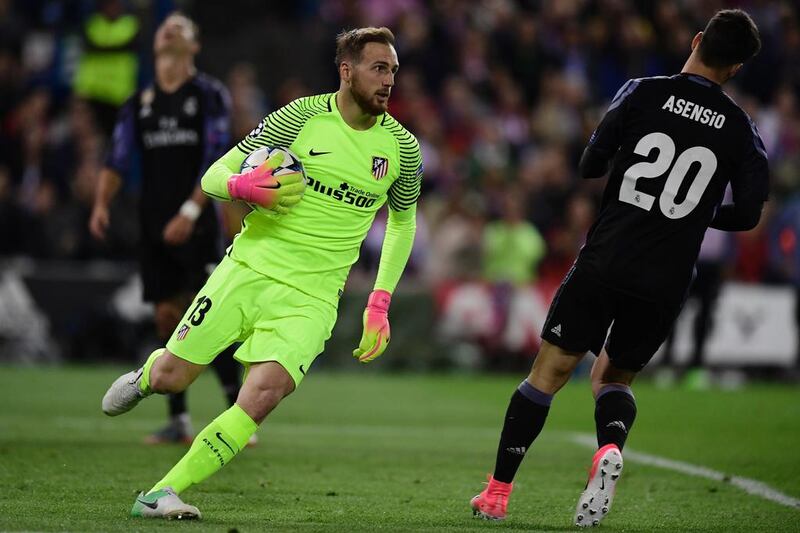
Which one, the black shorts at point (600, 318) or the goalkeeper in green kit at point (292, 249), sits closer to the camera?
the goalkeeper in green kit at point (292, 249)

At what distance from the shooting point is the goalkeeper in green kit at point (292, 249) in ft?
20.4

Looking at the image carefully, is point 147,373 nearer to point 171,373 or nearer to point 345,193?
point 171,373

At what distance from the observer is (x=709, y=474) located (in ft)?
28.6

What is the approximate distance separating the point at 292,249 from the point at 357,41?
3.41 ft

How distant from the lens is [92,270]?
57.3ft

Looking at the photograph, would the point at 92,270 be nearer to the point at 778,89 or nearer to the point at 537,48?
the point at 537,48

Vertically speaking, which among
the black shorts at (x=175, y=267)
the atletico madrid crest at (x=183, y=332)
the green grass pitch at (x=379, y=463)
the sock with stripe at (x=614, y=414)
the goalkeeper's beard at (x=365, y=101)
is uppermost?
Answer: the goalkeeper's beard at (x=365, y=101)

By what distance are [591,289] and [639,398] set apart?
29.2ft

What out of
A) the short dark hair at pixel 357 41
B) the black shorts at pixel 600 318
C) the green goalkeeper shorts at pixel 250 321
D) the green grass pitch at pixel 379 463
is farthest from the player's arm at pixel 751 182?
the green goalkeeper shorts at pixel 250 321

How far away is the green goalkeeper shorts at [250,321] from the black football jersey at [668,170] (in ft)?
4.55

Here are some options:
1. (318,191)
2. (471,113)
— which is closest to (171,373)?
(318,191)

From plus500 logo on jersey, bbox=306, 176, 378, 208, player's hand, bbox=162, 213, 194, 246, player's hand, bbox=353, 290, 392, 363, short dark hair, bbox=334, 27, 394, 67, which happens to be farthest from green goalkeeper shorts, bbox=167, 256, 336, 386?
player's hand, bbox=162, 213, 194, 246

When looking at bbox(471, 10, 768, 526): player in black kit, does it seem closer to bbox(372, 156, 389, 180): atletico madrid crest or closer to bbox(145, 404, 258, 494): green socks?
bbox(372, 156, 389, 180): atletico madrid crest

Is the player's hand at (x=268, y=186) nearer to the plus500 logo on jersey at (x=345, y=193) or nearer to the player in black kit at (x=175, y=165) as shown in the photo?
the plus500 logo on jersey at (x=345, y=193)
